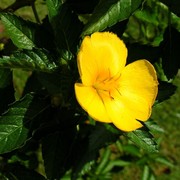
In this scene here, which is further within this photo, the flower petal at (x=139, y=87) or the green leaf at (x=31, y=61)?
the flower petal at (x=139, y=87)

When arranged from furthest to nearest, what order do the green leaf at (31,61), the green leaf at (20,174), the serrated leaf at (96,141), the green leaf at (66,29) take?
the serrated leaf at (96,141) → the green leaf at (20,174) → the green leaf at (66,29) → the green leaf at (31,61)

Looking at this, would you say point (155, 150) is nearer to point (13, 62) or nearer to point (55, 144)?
point (55, 144)

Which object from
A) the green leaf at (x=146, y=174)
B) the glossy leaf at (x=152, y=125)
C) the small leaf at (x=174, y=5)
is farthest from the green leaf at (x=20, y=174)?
the green leaf at (x=146, y=174)

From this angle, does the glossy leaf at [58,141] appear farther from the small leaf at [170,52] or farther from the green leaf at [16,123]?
the small leaf at [170,52]

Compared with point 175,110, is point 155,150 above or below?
above

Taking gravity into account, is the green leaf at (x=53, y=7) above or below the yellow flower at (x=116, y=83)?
above

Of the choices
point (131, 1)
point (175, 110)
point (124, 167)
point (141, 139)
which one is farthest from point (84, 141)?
point (175, 110)

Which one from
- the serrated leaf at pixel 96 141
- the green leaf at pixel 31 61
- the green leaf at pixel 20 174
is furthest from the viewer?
the serrated leaf at pixel 96 141

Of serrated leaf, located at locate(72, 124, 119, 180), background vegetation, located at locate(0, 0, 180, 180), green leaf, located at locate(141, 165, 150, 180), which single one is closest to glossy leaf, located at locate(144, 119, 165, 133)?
background vegetation, located at locate(0, 0, 180, 180)
